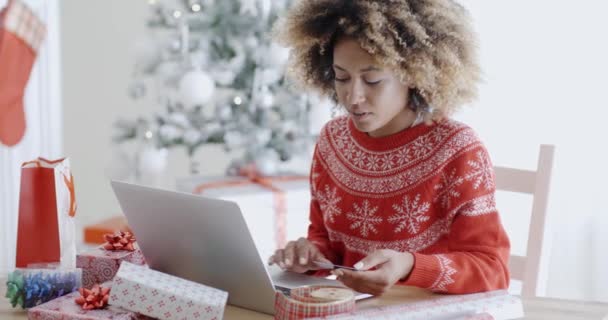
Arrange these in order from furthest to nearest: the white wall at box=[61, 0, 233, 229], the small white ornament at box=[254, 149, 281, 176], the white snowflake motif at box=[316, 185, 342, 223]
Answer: the white wall at box=[61, 0, 233, 229]
the small white ornament at box=[254, 149, 281, 176]
the white snowflake motif at box=[316, 185, 342, 223]

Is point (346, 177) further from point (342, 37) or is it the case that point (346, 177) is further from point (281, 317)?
point (281, 317)

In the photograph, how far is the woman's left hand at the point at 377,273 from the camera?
3.82 feet

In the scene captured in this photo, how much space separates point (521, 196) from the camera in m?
2.70

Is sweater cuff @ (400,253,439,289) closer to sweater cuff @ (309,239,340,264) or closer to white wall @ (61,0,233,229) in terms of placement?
sweater cuff @ (309,239,340,264)

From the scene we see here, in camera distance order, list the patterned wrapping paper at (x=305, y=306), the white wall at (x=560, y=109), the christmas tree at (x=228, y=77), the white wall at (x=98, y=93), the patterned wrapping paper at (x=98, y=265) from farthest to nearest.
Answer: the white wall at (x=98, y=93) → the christmas tree at (x=228, y=77) → the white wall at (x=560, y=109) → the patterned wrapping paper at (x=98, y=265) → the patterned wrapping paper at (x=305, y=306)

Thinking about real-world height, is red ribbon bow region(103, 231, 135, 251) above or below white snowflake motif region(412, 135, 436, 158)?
below

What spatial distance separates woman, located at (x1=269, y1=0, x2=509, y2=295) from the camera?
1.33 meters

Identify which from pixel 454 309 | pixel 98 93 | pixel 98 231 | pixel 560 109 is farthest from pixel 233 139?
pixel 454 309

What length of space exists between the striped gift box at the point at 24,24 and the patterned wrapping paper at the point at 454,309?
7.63 feet

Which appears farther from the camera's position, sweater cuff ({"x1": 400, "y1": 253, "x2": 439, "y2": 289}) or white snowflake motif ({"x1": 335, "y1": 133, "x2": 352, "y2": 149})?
white snowflake motif ({"x1": 335, "y1": 133, "x2": 352, "y2": 149})

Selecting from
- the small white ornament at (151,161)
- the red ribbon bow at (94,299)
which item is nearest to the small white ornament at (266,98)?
the small white ornament at (151,161)

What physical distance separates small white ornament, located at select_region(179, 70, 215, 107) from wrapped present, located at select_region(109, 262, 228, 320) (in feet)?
5.89

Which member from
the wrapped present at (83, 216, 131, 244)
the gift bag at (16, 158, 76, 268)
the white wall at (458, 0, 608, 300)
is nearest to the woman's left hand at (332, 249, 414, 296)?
the gift bag at (16, 158, 76, 268)

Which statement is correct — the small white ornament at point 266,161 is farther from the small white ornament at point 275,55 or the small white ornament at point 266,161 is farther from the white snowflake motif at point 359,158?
the white snowflake motif at point 359,158
